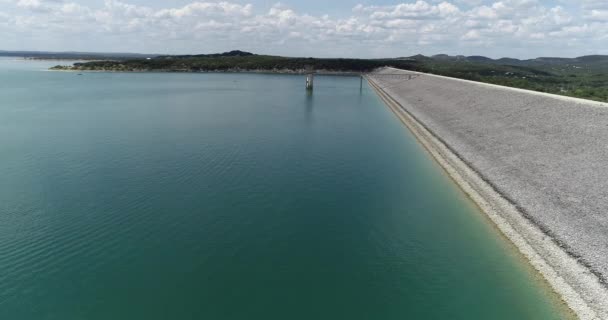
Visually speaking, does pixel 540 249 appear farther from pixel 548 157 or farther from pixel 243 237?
A: pixel 243 237

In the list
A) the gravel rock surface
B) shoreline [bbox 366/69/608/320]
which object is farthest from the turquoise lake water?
the gravel rock surface

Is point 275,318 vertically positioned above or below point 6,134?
→ below

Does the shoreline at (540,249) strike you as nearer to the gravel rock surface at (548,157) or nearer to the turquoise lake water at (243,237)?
the gravel rock surface at (548,157)

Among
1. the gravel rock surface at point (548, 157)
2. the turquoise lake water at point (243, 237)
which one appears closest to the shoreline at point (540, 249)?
the gravel rock surface at point (548, 157)

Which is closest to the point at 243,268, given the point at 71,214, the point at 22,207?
the point at 71,214

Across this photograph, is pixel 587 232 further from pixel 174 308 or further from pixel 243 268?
pixel 174 308

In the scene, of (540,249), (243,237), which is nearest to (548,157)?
(540,249)

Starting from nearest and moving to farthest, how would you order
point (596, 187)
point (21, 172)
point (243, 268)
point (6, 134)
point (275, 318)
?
1. point (275, 318)
2. point (243, 268)
3. point (596, 187)
4. point (21, 172)
5. point (6, 134)
